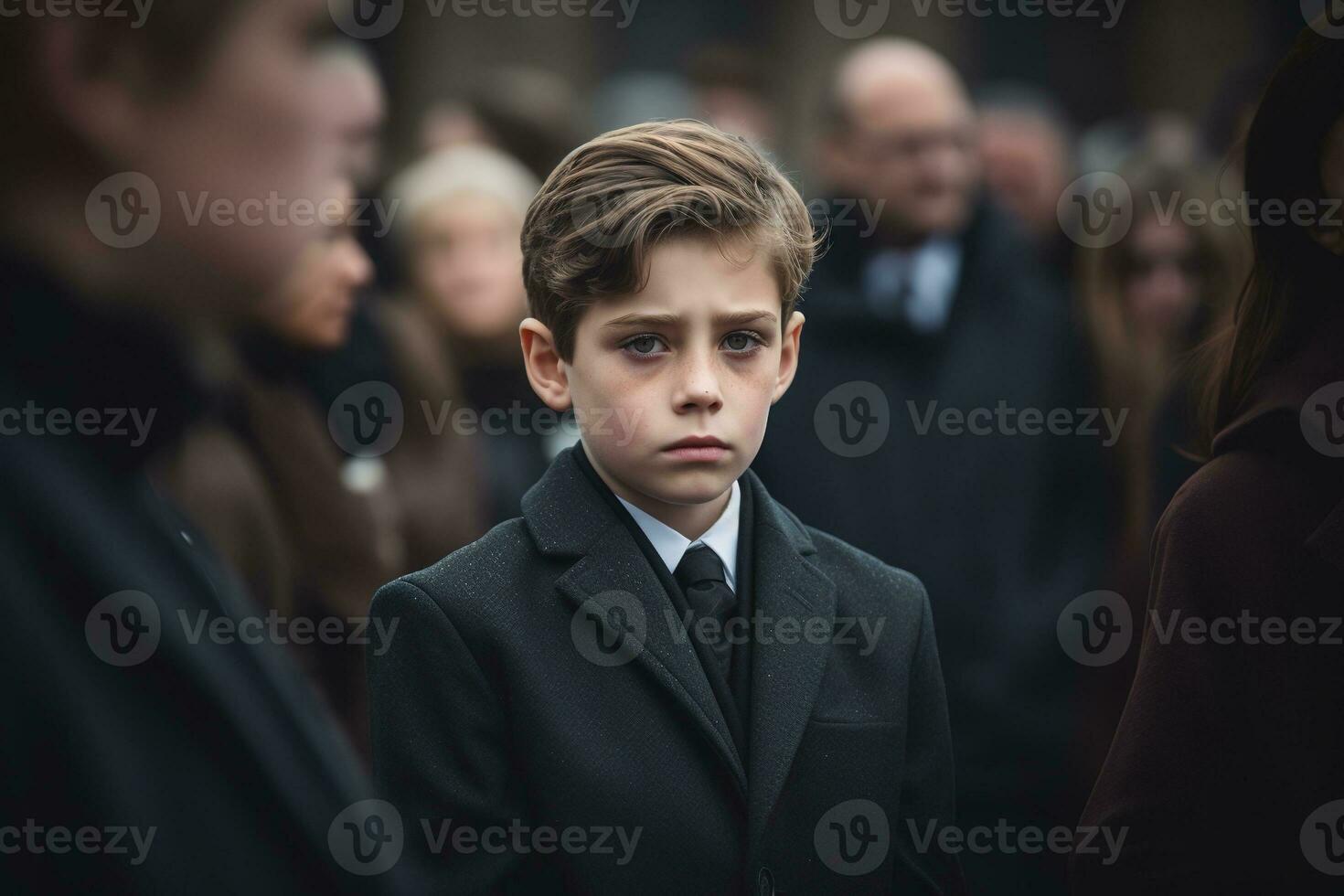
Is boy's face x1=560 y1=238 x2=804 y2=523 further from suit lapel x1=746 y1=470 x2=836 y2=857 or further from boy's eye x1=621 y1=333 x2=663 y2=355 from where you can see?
suit lapel x1=746 y1=470 x2=836 y2=857

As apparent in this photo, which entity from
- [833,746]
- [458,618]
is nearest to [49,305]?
[458,618]

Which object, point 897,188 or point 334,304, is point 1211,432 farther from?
point 897,188

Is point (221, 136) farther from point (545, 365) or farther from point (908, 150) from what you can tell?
point (908, 150)

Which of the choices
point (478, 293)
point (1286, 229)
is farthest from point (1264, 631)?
point (478, 293)

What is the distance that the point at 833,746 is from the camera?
2307mm

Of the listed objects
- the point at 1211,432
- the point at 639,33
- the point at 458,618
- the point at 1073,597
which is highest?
the point at 639,33

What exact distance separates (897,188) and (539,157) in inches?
92.6

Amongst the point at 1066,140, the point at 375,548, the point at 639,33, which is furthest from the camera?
the point at 639,33

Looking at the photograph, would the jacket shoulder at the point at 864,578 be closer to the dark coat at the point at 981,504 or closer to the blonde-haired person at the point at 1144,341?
the dark coat at the point at 981,504

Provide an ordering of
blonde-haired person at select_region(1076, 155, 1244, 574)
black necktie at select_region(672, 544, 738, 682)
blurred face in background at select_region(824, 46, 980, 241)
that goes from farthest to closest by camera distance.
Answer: blurred face in background at select_region(824, 46, 980, 241), blonde-haired person at select_region(1076, 155, 1244, 574), black necktie at select_region(672, 544, 738, 682)

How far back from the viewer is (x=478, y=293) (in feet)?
17.1

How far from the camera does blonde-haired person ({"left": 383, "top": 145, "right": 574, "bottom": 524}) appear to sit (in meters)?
4.96


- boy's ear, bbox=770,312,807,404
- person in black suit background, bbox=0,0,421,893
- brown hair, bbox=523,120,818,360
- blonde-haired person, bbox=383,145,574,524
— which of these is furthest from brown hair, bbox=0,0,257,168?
blonde-haired person, bbox=383,145,574,524

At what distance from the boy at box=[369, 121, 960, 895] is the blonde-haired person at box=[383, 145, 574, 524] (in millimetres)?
2478
